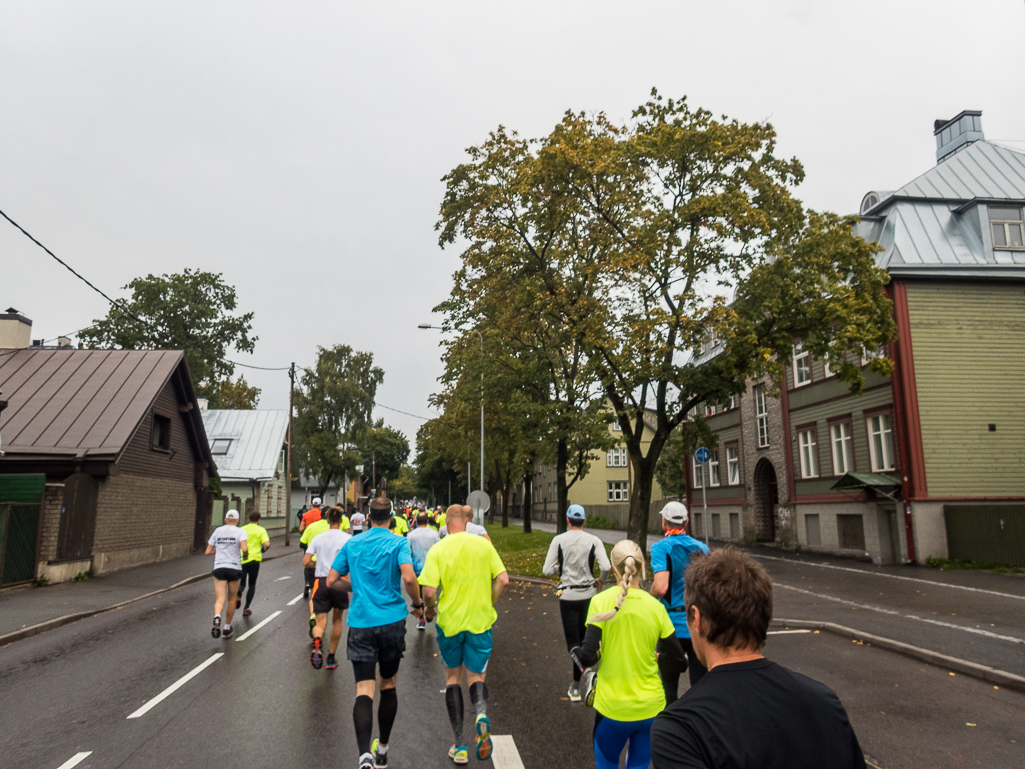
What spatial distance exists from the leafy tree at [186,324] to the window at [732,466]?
106ft

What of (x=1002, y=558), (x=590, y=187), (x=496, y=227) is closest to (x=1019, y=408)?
(x=1002, y=558)

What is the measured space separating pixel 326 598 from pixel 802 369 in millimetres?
25166

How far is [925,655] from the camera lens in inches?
372

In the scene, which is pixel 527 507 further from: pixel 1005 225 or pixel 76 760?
pixel 76 760

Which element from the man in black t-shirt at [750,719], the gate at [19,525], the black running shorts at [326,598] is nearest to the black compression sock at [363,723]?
the black running shorts at [326,598]

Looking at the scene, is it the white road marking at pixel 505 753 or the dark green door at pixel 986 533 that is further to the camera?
Answer: the dark green door at pixel 986 533

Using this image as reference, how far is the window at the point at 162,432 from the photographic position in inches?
1017

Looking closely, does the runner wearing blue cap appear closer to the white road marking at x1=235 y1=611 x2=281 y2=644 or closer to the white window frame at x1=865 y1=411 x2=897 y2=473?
the white road marking at x1=235 y1=611 x2=281 y2=644

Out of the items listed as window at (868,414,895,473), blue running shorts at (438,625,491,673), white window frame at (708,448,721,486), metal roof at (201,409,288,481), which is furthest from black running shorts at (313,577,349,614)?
metal roof at (201,409,288,481)

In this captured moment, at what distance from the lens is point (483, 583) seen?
245 inches

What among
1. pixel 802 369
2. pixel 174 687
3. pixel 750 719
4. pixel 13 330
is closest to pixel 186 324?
pixel 13 330

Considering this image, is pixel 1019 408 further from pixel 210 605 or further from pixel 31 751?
pixel 31 751

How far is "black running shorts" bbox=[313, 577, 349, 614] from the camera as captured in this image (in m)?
8.85

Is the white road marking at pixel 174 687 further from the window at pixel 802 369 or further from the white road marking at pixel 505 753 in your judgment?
the window at pixel 802 369
